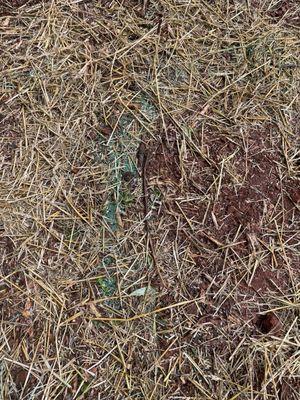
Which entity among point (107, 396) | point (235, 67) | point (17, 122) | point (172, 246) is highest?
point (235, 67)

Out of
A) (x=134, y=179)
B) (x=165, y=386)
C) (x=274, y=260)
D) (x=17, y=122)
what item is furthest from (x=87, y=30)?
(x=165, y=386)

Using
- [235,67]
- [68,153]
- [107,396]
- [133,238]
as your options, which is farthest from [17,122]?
[107,396]

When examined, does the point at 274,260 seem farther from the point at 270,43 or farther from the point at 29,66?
the point at 29,66

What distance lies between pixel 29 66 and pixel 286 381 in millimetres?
1468

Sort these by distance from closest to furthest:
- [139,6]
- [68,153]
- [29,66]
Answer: [68,153] → [29,66] → [139,6]

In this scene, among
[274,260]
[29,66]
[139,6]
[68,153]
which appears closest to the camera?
[274,260]

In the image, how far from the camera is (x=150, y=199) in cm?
191

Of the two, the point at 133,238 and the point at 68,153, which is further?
the point at 68,153

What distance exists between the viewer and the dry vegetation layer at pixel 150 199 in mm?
1689

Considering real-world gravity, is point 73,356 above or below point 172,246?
below

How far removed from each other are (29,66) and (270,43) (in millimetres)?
969

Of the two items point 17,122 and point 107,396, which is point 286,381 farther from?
point 17,122

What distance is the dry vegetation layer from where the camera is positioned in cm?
169

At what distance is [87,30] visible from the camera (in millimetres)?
2186
